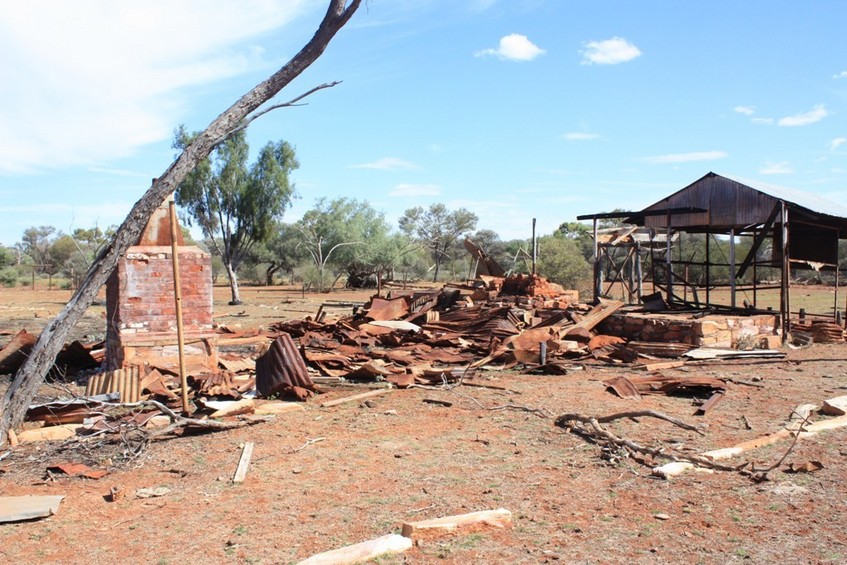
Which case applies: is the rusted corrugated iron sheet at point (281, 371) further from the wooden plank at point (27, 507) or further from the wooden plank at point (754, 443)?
the wooden plank at point (754, 443)

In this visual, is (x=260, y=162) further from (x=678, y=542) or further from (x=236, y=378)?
(x=678, y=542)

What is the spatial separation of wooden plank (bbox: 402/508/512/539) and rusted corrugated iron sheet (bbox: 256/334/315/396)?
185 inches

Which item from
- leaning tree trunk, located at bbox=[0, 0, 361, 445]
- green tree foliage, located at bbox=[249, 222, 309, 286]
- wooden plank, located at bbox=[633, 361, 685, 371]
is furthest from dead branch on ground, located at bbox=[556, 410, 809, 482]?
green tree foliage, located at bbox=[249, 222, 309, 286]

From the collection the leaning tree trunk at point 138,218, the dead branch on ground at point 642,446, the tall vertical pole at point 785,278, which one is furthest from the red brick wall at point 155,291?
the tall vertical pole at point 785,278

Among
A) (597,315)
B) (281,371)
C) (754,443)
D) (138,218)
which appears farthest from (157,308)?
(597,315)

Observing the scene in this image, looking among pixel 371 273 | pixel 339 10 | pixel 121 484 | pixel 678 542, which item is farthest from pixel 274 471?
pixel 371 273

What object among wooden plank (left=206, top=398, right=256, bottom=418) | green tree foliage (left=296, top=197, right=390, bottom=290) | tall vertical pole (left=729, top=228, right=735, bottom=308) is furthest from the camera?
green tree foliage (left=296, top=197, right=390, bottom=290)

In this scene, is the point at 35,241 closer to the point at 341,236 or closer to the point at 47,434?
the point at 341,236

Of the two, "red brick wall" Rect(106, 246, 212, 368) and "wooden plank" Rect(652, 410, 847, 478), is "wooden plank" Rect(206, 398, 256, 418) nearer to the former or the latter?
"red brick wall" Rect(106, 246, 212, 368)

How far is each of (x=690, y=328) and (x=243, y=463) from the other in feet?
32.3

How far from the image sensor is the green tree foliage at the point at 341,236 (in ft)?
140

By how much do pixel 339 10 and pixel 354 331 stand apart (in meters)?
7.48

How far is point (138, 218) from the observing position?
22.6 ft

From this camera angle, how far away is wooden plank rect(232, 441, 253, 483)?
5.40m
